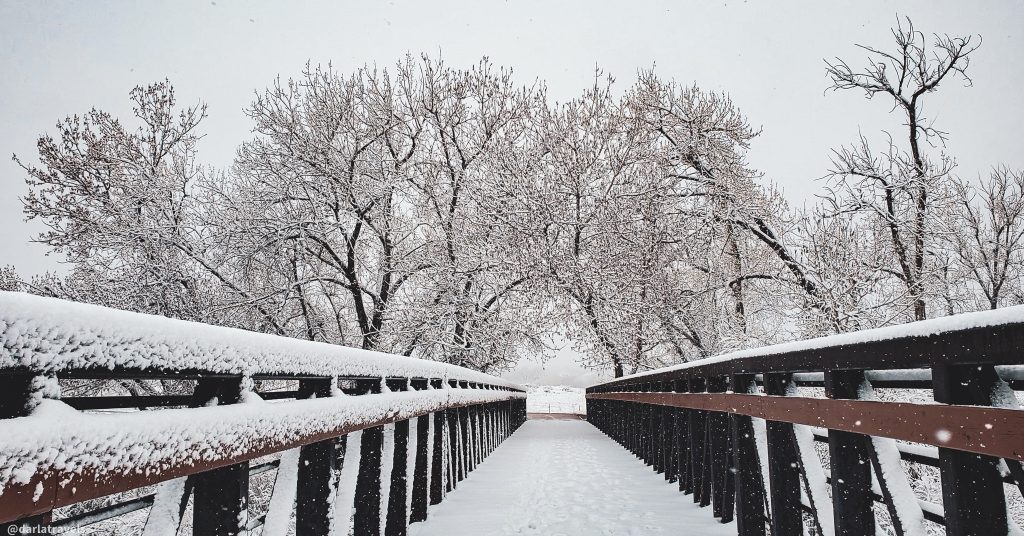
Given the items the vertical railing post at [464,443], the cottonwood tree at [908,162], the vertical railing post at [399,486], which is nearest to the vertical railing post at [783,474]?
the vertical railing post at [399,486]

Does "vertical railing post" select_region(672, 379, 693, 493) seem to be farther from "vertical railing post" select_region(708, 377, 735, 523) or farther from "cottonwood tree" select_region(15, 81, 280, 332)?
"cottonwood tree" select_region(15, 81, 280, 332)

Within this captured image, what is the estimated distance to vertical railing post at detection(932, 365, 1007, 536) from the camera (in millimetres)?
1437

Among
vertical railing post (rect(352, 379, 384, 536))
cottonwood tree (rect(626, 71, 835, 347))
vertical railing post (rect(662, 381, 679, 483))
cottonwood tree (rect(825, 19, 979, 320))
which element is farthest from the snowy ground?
vertical railing post (rect(352, 379, 384, 536))

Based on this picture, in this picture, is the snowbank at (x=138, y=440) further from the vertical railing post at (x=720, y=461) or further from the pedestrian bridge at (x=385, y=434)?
the vertical railing post at (x=720, y=461)

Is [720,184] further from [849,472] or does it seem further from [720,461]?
[849,472]

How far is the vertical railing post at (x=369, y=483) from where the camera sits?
2879 millimetres

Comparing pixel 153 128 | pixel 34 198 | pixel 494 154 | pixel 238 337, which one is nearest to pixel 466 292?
pixel 494 154

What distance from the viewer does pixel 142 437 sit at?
1.17m

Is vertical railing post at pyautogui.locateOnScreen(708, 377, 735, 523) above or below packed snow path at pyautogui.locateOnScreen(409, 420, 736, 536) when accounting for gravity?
above

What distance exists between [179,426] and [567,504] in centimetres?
416

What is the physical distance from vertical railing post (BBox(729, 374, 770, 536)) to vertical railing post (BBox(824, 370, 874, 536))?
1123 millimetres

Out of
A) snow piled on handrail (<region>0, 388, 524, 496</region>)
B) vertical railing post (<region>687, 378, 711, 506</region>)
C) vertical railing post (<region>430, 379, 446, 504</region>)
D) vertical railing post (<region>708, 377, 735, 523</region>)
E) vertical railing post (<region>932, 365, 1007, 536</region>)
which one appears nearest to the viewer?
snow piled on handrail (<region>0, 388, 524, 496</region>)

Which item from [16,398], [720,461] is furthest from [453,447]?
[16,398]

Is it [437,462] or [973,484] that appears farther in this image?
[437,462]
